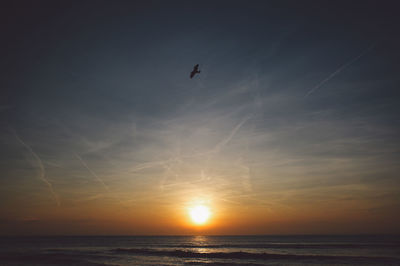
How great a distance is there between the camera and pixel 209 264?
30031 millimetres

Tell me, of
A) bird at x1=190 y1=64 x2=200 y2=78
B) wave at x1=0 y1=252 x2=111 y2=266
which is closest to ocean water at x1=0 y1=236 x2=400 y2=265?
wave at x1=0 y1=252 x2=111 y2=266

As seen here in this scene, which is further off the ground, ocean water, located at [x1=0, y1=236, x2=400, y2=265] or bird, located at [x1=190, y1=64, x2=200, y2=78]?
bird, located at [x1=190, y1=64, x2=200, y2=78]

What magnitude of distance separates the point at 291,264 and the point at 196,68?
25.3 meters

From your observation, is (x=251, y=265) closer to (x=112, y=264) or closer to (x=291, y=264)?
(x=291, y=264)

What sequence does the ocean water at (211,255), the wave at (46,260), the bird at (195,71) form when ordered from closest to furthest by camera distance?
the bird at (195,71) < the wave at (46,260) < the ocean water at (211,255)

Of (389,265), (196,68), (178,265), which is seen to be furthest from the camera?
(178,265)

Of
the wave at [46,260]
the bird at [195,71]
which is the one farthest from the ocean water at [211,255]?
the bird at [195,71]

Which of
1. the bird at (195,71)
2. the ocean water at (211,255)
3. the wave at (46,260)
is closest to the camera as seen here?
the bird at (195,71)

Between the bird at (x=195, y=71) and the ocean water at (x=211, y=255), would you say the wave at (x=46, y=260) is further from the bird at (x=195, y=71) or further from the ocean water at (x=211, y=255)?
the bird at (x=195, y=71)

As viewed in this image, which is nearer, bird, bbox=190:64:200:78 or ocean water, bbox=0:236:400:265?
bird, bbox=190:64:200:78

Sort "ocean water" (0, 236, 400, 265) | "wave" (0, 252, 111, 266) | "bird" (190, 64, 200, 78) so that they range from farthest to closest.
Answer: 1. "ocean water" (0, 236, 400, 265)
2. "wave" (0, 252, 111, 266)
3. "bird" (190, 64, 200, 78)

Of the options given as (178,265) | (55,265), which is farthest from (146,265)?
(55,265)

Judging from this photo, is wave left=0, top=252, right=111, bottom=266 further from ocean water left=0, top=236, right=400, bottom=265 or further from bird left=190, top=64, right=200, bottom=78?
bird left=190, top=64, right=200, bottom=78

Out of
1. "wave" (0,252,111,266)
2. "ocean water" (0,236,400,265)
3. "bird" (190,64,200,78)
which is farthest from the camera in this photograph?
"ocean water" (0,236,400,265)
